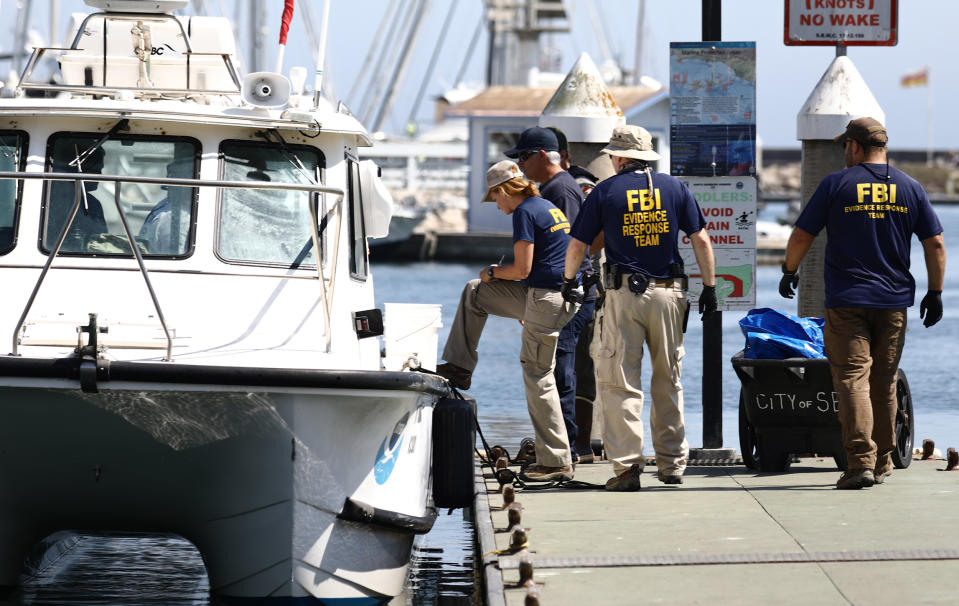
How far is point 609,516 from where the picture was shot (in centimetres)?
772

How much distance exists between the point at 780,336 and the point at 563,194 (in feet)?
5.15

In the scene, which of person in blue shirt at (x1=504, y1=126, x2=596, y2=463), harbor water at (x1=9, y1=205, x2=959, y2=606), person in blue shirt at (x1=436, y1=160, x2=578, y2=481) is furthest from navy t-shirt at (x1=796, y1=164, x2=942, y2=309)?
harbor water at (x1=9, y1=205, x2=959, y2=606)

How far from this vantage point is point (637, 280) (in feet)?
26.7

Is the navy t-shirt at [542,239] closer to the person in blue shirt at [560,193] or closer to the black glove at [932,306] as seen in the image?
the person in blue shirt at [560,193]

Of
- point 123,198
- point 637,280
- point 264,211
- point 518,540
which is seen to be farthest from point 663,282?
point 123,198

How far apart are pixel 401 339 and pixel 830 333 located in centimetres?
236

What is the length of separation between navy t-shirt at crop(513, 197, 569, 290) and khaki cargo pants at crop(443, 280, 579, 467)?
0.08m

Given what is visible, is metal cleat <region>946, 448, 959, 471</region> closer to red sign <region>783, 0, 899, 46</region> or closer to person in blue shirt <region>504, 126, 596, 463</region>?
person in blue shirt <region>504, 126, 596, 463</region>

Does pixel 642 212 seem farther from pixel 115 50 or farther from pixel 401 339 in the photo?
pixel 115 50

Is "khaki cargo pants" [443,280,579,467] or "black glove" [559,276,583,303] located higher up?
"black glove" [559,276,583,303]

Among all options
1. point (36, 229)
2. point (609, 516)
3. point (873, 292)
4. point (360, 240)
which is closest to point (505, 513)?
point (609, 516)

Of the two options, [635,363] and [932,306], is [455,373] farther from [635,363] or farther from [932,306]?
[932,306]

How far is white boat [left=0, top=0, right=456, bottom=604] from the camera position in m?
6.38

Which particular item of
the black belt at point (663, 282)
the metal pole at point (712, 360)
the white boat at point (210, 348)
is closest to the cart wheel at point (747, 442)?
the metal pole at point (712, 360)
